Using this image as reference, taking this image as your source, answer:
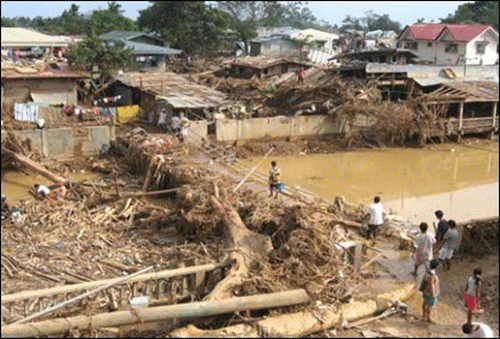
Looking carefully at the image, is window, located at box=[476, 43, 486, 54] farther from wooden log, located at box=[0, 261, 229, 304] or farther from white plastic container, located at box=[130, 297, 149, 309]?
white plastic container, located at box=[130, 297, 149, 309]

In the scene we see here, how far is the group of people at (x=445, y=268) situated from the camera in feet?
21.5

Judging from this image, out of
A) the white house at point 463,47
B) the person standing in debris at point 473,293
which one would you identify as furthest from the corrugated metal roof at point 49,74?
the person standing in debris at point 473,293

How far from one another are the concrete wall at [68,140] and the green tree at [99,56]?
16.5 feet

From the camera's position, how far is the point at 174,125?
2100 cm

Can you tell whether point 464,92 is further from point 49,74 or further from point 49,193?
point 49,193

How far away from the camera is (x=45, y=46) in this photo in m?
23.2

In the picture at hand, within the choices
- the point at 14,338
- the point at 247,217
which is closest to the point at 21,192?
the point at 247,217

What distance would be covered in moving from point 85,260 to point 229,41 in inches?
1215

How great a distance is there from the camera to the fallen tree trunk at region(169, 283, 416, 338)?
7113 mm

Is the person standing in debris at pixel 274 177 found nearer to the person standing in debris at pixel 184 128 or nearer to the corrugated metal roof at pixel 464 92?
the person standing in debris at pixel 184 128

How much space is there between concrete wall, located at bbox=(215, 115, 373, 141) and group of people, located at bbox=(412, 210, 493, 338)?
12503 mm

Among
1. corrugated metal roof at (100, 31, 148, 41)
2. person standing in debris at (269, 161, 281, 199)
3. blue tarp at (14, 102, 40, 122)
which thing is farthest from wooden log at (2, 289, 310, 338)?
corrugated metal roof at (100, 31, 148, 41)

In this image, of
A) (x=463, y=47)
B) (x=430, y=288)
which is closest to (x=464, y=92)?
(x=463, y=47)

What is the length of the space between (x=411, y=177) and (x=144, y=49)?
17.4 m
